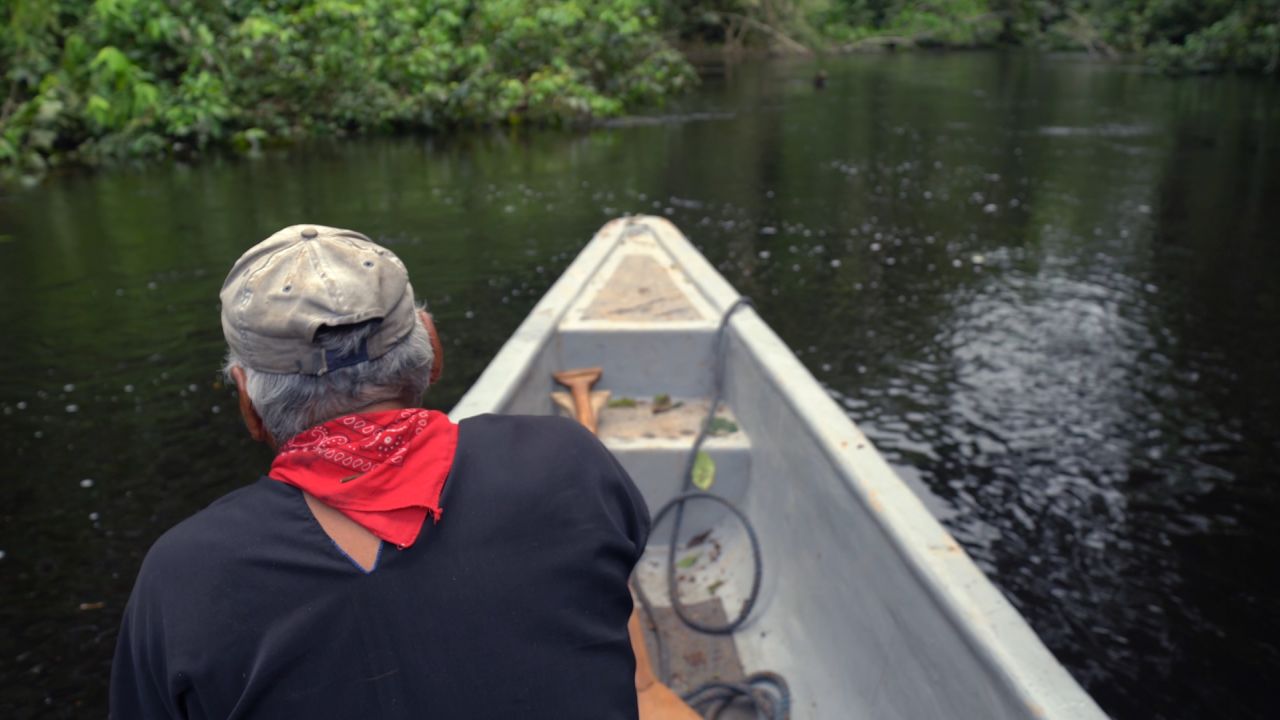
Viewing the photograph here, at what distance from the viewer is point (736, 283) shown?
722 centimetres

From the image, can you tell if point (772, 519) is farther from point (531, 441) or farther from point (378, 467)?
point (378, 467)

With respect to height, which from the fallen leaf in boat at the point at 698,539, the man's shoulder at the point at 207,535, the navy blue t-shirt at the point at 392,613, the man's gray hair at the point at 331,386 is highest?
the man's gray hair at the point at 331,386

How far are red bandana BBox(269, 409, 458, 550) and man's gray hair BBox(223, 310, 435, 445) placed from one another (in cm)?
2

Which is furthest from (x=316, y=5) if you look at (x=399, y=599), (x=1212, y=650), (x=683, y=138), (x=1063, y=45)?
(x=1063, y=45)

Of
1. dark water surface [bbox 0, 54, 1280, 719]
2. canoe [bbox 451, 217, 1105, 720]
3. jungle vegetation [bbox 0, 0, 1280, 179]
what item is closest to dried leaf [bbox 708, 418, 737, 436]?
canoe [bbox 451, 217, 1105, 720]

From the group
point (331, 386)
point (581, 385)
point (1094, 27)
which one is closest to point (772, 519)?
point (581, 385)

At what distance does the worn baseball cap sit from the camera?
3.79 ft

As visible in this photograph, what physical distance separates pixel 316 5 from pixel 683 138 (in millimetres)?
5031

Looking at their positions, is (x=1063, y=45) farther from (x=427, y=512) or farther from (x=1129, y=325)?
(x=427, y=512)

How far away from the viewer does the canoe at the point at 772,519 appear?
1.82m

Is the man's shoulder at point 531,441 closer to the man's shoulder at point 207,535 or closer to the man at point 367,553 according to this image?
the man at point 367,553

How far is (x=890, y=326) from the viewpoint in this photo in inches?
248

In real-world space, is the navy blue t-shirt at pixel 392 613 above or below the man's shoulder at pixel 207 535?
below

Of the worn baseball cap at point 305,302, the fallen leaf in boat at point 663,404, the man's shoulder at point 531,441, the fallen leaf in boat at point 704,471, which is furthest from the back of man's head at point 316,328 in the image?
the fallen leaf in boat at point 663,404
